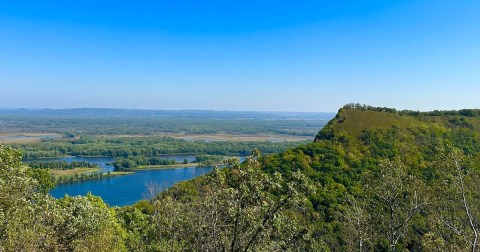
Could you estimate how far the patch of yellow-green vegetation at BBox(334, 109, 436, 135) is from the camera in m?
48.2

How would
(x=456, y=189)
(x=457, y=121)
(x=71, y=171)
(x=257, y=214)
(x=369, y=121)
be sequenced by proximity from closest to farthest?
(x=257, y=214) → (x=456, y=189) → (x=369, y=121) → (x=457, y=121) → (x=71, y=171)

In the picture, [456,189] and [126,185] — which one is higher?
[456,189]

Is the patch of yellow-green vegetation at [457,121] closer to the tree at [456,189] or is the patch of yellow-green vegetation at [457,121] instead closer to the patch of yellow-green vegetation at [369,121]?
the patch of yellow-green vegetation at [369,121]

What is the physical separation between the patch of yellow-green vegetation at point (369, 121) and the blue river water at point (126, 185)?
20.9m

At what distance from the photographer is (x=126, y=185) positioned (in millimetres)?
73438

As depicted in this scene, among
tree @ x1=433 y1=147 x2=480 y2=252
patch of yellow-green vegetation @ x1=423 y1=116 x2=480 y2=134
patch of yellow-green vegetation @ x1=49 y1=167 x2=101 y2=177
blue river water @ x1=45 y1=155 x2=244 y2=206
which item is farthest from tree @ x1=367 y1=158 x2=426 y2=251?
patch of yellow-green vegetation @ x1=49 y1=167 x2=101 y2=177

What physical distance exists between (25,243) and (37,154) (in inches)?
4511

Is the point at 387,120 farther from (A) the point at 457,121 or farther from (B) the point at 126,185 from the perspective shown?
(B) the point at 126,185

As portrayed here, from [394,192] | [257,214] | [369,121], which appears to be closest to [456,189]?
[394,192]

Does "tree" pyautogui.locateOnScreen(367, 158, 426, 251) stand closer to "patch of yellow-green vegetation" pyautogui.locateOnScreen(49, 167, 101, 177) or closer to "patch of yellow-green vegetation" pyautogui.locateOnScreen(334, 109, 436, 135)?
"patch of yellow-green vegetation" pyautogui.locateOnScreen(334, 109, 436, 135)

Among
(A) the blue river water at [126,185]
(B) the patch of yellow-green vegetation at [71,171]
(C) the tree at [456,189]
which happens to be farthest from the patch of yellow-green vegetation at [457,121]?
(B) the patch of yellow-green vegetation at [71,171]

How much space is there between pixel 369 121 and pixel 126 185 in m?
48.7

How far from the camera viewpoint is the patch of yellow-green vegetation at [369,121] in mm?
48237

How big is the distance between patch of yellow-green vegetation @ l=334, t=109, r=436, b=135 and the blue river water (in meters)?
20.9
